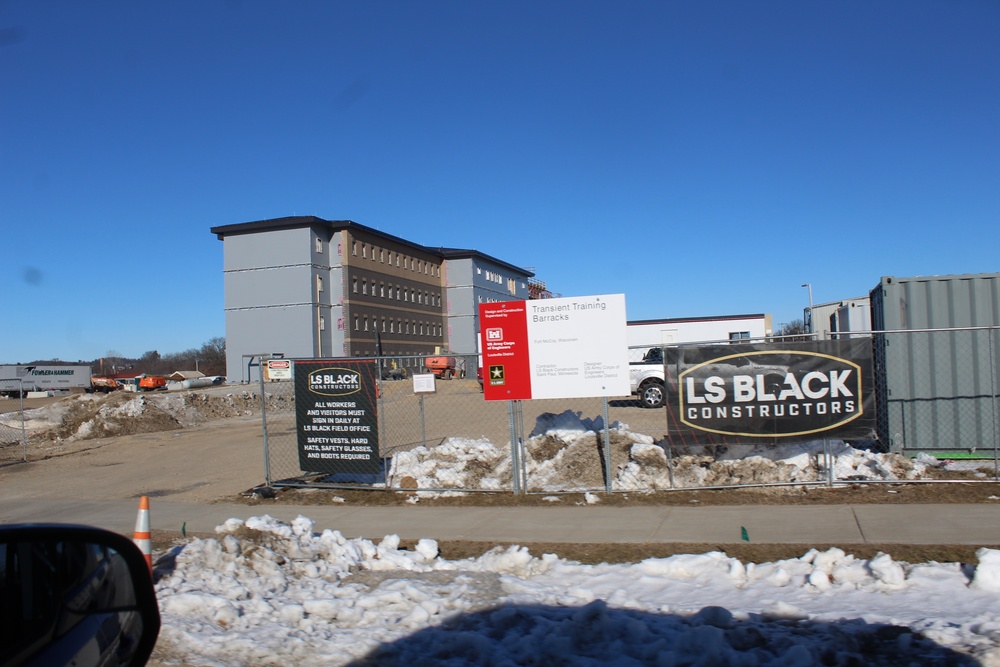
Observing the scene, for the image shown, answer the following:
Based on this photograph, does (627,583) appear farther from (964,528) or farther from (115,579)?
(115,579)

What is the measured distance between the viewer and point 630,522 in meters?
8.82

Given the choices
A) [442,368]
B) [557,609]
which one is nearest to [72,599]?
[557,609]

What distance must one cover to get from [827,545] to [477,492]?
5.00 m

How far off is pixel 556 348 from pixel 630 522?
269cm

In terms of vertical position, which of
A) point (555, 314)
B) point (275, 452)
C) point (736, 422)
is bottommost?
point (275, 452)

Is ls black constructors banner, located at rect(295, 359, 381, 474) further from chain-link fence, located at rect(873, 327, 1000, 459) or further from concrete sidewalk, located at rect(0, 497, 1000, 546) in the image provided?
chain-link fence, located at rect(873, 327, 1000, 459)

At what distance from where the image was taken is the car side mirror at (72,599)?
2.34 m

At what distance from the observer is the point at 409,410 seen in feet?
89.5

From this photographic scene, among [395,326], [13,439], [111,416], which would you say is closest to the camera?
[13,439]

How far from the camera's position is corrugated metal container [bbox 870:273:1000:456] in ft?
37.2

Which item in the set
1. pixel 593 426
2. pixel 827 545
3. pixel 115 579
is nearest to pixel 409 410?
pixel 593 426

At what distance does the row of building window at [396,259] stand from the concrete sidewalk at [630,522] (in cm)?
6071

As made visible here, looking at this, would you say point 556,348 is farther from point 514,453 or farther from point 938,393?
point 938,393

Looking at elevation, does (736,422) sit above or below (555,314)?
below
